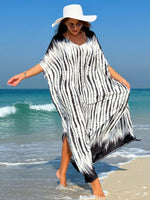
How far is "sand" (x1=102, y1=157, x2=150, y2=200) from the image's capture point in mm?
3639

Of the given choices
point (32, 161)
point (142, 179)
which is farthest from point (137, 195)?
point (32, 161)

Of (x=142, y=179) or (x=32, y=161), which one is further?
(x=32, y=161)

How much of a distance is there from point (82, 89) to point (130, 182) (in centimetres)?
122

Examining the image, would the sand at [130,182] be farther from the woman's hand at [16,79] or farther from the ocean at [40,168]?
the woman's hand at [16,79]

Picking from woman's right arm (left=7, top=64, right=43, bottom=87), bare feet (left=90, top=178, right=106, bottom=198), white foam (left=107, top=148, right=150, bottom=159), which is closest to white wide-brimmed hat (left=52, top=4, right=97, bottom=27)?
woman's right arm (left=7, top=64, right=43, bottom=87)

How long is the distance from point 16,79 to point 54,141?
3795mm

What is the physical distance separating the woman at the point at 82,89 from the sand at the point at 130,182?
0.24 metres

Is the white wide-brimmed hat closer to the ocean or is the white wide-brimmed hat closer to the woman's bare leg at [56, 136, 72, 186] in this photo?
the woman's bare leg at [56, 136, 72, 186]

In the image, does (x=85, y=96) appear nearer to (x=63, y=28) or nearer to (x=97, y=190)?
(x=63, y=28)

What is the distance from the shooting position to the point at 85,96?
3.71 metres

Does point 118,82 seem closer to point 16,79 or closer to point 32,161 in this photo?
point 16,79

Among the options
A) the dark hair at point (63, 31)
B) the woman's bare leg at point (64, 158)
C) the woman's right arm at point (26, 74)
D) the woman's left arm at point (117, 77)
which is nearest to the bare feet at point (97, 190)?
the woman's bare leg at point (64, 158)

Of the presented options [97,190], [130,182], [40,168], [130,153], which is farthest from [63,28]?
[130,153]

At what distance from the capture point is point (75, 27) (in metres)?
3.61
